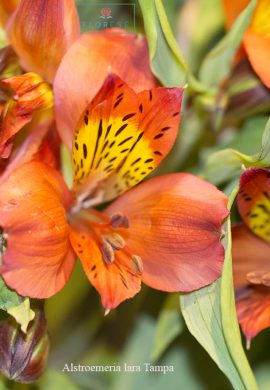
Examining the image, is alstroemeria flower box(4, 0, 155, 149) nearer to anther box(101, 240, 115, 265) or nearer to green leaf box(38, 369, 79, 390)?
anther box(101, 240, 115, 265)

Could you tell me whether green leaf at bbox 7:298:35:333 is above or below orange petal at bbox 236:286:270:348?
above

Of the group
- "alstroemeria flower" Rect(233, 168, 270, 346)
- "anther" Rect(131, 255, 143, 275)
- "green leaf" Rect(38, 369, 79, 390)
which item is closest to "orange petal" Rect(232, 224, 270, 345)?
"alstroemeria flower" Rect(233, 168, 270, 346)

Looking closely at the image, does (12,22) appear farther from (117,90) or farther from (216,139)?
(216,139)

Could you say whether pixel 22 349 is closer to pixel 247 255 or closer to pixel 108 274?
pixel 108 274

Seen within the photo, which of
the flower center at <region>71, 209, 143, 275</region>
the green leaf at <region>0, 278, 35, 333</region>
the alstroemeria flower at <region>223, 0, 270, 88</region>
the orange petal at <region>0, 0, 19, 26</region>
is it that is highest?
the orange petal at <region>0, 0, 19, 26</region>

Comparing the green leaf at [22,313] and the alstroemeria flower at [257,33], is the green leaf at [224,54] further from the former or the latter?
the green leaf at [22,313]

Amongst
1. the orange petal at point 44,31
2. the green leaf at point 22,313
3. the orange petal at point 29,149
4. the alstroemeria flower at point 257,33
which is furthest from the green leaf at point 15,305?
the alstroemeria flower at point 257,33

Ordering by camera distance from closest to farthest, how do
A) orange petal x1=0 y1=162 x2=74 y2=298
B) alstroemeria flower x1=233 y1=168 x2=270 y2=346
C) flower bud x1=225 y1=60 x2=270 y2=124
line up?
orange petal x1=0 y1=162 x2=74 y2=298
alstroemeria flower x1=233 y1=168 x2=270 y2=346
flower bud x1=225 y1=60 x2=270 y2=124
